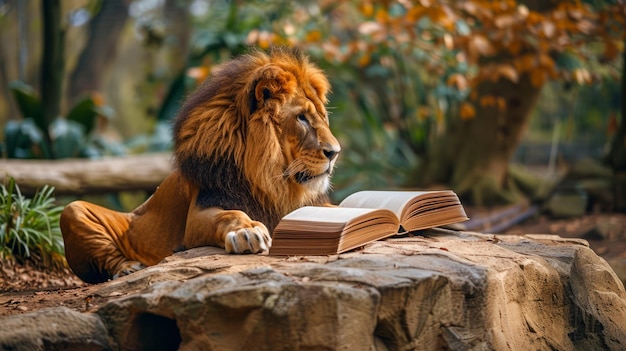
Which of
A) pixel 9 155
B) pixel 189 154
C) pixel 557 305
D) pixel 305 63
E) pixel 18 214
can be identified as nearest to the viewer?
pixel 557 305

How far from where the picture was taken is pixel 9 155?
22.5 ft

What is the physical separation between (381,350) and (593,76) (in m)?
5.02

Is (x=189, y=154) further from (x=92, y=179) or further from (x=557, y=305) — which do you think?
(x=92, y=179)

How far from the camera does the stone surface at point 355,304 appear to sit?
2105mm

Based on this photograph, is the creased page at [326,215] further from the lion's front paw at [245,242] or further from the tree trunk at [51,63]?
the tree trunk at [51,63]

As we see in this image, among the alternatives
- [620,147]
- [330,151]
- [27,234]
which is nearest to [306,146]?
[330,151]

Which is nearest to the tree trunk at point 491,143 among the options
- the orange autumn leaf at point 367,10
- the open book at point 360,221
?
the orange autumn leaf at point 367,10

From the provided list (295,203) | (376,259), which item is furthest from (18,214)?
(376,259)

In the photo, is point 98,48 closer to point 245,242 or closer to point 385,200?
point 385,200

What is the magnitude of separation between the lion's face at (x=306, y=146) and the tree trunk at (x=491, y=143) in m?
4.27

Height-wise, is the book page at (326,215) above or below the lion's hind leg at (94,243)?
above

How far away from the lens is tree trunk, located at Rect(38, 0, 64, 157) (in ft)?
22.1

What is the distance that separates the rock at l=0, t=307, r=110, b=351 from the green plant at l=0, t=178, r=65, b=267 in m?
1.93

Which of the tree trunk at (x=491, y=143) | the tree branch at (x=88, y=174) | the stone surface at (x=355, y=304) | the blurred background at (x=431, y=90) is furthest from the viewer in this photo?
the tree trunk at (x=491, y=143)
